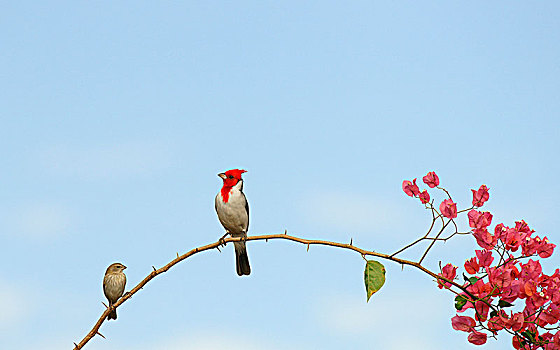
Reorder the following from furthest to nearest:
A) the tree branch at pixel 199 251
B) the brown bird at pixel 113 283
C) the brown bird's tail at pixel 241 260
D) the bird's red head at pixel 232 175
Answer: the brown bird's tail at pixel 241 260
the bird's red head at pixel 232 175
the brown bird at pixel 113 283
the tree branch at pixel 199 251

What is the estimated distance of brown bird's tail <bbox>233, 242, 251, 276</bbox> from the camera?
5.81 meters

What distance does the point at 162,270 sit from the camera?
9.83ft

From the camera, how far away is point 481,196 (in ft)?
10.8

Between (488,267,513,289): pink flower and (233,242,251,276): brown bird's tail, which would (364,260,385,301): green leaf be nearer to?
(488,267,513,289): pink flower

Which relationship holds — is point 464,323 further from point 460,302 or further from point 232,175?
point 232,175

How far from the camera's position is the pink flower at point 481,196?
3.30 m

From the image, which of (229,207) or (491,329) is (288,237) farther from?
(229,207)

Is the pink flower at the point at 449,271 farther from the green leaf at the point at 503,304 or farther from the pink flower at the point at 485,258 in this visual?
the green leaf at the point at 503,304

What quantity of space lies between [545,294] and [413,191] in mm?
844

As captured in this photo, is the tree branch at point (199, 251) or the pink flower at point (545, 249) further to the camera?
the pink flower at point (545, 249)

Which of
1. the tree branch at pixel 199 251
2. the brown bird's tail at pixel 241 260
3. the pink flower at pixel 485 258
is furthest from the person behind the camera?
the brown bird's tail at pixel 241 260

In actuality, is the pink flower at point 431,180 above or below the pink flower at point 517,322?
above

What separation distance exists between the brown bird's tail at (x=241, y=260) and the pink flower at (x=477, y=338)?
9.69ft

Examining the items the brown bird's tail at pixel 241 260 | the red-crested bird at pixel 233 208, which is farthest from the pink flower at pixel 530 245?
the brown bird's tail at pixel 241 260
